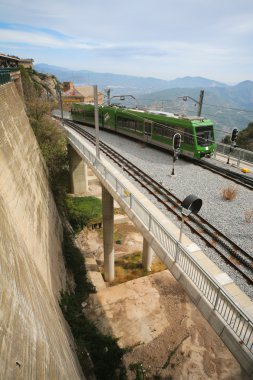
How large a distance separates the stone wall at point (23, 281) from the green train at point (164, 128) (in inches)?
426

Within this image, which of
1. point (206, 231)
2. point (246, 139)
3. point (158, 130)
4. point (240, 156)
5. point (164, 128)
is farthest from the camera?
point (246, 139)

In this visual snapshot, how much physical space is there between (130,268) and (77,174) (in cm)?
1608

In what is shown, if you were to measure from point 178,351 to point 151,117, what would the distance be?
16949mm

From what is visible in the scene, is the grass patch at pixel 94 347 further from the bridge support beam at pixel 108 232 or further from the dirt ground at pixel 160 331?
the bridge support beam at pixel 108 232

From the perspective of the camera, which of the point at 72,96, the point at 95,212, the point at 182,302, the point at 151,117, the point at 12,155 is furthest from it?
the point at 72,96

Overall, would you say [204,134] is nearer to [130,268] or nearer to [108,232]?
[108,232]

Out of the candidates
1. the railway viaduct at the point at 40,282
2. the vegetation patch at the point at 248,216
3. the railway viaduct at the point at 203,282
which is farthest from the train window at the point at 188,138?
the vegetation patch at the point at 248,216

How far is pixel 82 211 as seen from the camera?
98.1 ft

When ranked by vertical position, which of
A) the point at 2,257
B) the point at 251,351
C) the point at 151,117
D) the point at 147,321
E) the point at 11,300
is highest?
the point at 151,117

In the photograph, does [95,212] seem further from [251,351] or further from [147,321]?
[251,351]

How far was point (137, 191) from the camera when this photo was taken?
13.9m

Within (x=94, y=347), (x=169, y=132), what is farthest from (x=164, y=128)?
(x=94, y=347)

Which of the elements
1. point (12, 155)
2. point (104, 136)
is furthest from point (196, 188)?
point (104, 136)

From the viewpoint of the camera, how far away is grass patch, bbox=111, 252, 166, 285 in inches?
878
